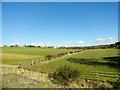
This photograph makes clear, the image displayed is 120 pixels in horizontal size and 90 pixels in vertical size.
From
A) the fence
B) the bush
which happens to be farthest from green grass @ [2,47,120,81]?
the bush

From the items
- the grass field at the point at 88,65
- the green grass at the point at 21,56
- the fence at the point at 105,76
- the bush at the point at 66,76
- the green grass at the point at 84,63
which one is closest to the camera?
the fence at the point at 105,76

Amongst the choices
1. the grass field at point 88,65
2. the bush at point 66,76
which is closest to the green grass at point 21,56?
the grass field at point 88,65

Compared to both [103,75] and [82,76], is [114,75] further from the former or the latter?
[82,76]

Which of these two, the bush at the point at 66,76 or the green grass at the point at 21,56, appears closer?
the bush at the point at 66,76

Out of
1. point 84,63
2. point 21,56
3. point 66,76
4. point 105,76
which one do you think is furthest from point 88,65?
point 21,56

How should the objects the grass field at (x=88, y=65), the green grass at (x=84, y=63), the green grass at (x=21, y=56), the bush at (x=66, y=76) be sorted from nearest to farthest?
the bush at (x=66, y=76) → the grass field at (x=88, y=65) → the green grass at (x=84, y=63) → the green grass at (x=21, y=56)

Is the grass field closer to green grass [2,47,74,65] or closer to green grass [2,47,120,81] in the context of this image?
green grass [2,47,120,81]

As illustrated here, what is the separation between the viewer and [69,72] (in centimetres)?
3194

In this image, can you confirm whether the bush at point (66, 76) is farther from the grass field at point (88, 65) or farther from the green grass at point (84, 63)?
the grass field at point (88, 65)

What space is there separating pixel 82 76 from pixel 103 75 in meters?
2.92

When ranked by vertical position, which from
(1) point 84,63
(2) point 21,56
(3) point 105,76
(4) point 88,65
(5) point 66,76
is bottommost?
(3) point 105,76

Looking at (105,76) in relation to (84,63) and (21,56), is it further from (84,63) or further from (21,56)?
(21,56)

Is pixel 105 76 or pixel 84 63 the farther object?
pixel 84 63

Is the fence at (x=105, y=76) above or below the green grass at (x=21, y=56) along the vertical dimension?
below
